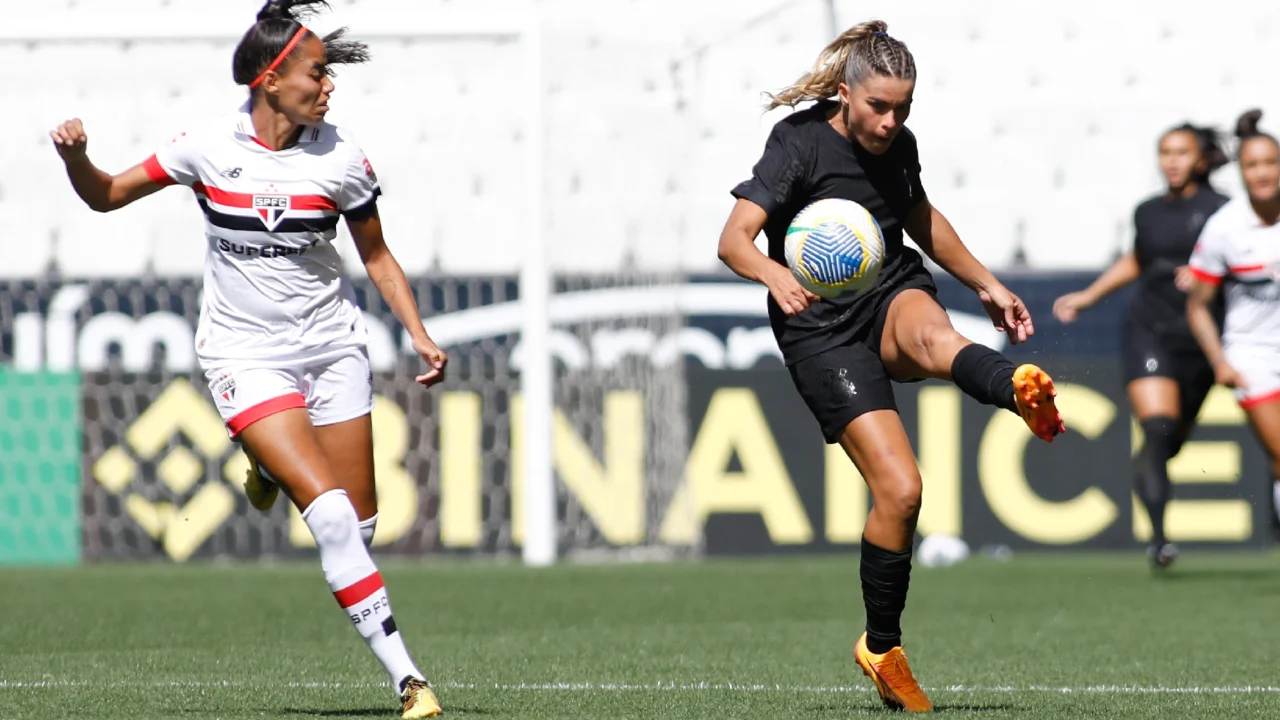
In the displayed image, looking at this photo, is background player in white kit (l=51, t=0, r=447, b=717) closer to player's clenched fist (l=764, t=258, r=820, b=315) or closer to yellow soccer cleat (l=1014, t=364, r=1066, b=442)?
player's clenched fist (l=764, t=258, r=820, b=315)

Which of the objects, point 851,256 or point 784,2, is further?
point 784,2

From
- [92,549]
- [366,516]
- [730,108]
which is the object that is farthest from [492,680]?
[730,108]

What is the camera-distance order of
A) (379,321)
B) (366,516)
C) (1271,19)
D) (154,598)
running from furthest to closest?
1. (1271,19)
2. (379,321)
3. (154,598)
4. (366,516)

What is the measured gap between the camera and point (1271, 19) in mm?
15008

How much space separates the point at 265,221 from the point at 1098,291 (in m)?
5.85

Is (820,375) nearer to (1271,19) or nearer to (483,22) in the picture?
(483,22)

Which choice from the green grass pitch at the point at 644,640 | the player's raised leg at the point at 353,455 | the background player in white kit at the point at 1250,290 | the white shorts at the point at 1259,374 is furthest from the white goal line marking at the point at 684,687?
the white shorts at the point at 1259,374

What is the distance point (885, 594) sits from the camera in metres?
5.47

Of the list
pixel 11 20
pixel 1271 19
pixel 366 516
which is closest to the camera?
pixel 366 516

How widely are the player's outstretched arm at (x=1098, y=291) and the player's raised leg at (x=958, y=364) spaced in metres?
4.53

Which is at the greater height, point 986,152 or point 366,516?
point 986,152

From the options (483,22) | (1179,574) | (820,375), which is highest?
(483,22)

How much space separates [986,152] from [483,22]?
4.44m

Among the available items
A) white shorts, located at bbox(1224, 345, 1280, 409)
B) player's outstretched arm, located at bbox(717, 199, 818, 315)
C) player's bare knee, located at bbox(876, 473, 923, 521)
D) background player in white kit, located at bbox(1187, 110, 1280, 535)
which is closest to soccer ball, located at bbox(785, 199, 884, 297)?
player's outstretched arm, located at bbox(717, 199, 818, 315)
